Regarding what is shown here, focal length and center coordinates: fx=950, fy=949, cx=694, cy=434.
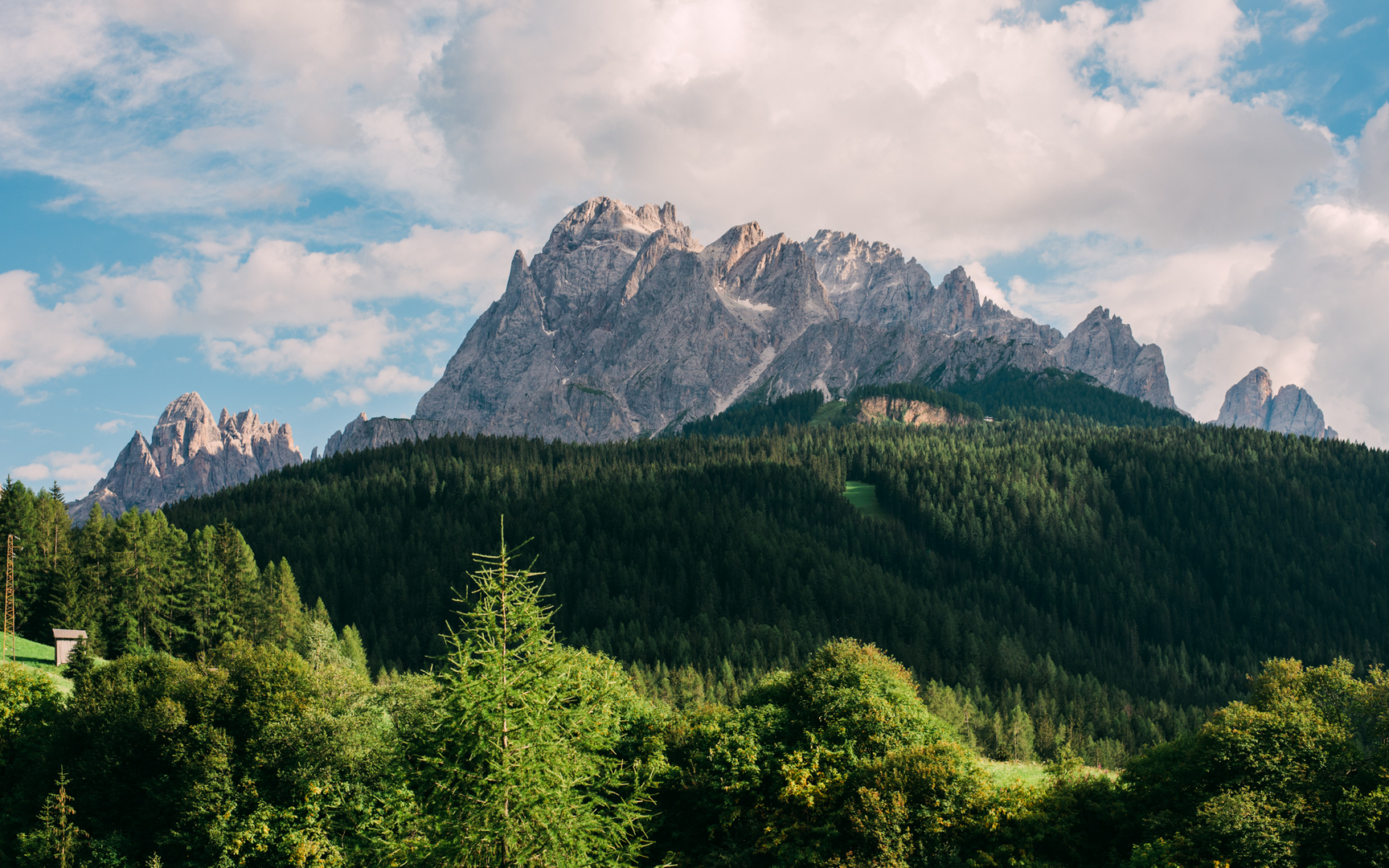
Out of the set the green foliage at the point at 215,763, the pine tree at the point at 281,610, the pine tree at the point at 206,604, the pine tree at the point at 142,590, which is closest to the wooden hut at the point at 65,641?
the pine tree at the point at 142,590

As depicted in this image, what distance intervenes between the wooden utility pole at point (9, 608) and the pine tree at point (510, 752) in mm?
89860

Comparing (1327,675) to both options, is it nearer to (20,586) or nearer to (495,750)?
(495,750)

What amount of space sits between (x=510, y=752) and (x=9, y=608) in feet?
354

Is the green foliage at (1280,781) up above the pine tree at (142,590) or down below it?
below

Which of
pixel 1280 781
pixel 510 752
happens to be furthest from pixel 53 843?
pixel 1280 781

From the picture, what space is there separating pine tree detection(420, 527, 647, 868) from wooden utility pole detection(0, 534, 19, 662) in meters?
89.9

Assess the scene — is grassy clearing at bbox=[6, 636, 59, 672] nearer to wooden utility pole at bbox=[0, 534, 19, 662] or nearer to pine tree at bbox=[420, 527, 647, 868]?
wooden utility pole at bbox=[0, 534, 19, 662]

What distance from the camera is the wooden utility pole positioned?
325ft

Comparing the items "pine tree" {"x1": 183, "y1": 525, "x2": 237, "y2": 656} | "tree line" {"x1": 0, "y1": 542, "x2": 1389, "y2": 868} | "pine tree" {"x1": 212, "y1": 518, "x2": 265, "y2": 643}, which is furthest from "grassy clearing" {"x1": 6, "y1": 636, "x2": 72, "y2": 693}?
"pine tree" {"x1": 212, "y1": 518, "x2": 265, "y2": 643}

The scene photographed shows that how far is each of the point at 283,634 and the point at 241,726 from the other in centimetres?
5867

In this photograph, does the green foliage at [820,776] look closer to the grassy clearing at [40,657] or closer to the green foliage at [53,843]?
the green foliage at [53,843]

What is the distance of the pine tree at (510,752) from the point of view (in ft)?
92.0

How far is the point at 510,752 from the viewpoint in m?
28.5

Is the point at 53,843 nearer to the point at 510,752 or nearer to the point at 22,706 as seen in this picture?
the point at 22,706
